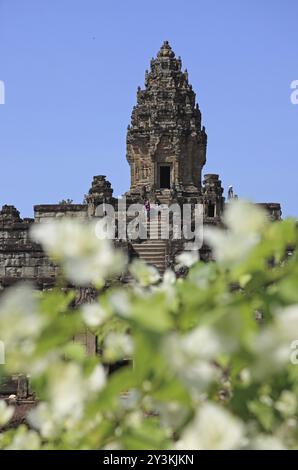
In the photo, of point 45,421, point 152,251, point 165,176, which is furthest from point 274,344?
point 165,176

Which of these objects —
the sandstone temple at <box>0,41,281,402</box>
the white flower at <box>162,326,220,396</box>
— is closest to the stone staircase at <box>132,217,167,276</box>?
the sandstone temple at <box>0,41,281,402</box>

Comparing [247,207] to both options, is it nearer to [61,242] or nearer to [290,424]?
[61,242]

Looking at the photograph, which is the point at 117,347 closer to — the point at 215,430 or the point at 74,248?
the point at 74,248

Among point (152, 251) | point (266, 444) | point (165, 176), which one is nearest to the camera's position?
point (266, 444)

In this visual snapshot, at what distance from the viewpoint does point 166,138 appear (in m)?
29.2

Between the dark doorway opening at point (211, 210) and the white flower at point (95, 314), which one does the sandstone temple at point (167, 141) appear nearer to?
the dark doorway opening at point (211, 210)

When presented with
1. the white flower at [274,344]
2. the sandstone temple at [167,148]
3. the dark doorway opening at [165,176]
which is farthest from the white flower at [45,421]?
→ the dark doorway opening at [165,176]

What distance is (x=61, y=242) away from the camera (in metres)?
1.39

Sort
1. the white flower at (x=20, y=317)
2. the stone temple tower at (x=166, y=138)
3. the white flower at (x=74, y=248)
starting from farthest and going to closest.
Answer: the stone temple tower at (x=166, y=138) → the white flower at (x=74, y=248) → the white flower at (x=20, y=317)

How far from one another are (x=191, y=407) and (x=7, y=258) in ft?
50.3

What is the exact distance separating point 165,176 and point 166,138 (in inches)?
72.7

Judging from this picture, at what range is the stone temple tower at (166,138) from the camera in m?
29.1

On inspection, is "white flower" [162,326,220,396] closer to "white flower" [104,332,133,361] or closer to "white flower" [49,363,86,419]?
"white flower" [49,363,86,419]
